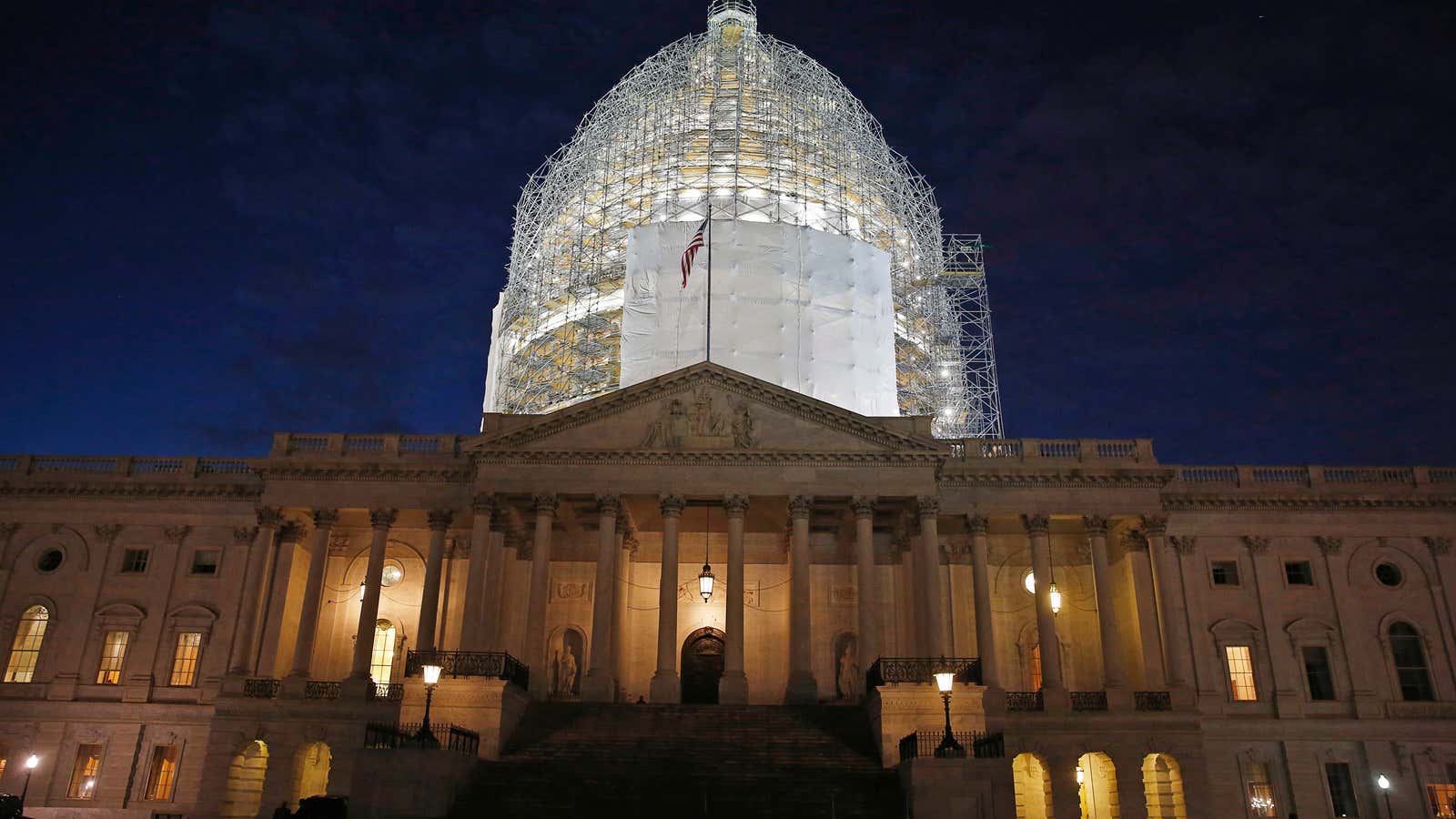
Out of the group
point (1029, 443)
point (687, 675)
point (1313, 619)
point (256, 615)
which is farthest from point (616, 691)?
point (1313, 619)

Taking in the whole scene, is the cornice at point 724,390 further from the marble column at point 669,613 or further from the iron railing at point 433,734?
the iron railing at point 433,734

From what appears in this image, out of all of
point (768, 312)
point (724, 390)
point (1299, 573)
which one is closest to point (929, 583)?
point (724, 390)

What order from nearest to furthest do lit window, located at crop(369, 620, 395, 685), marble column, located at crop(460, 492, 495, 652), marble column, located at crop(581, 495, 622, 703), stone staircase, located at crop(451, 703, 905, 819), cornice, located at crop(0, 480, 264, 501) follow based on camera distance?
1. stone staircase, located at crop(451, 703, 905, 819)
2. marble column, located at crop(581, 495, 622, 703)
3. marble column, located at crop(460, 492, 495, 652)
4. lit window, located at crop(369, 620, 395, 685)
5. cornice, located at crop(0, 480, 264, 501)

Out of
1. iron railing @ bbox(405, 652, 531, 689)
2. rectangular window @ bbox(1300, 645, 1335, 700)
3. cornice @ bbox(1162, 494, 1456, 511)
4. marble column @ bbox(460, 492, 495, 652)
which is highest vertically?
cornice @ bbox(1162, 494, 1456, 511)

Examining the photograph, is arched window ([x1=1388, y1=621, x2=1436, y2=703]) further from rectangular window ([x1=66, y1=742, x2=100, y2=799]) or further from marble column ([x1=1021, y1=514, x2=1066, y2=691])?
rectangular window ([x1=66, y1=742, x2=100, y2=799])

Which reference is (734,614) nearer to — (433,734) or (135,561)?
(433,734)

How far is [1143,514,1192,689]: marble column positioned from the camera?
4038 centimetres

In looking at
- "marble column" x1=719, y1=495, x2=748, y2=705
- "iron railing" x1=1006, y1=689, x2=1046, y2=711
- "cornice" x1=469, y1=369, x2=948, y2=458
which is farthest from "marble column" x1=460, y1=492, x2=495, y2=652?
"iron railing" x1=1006, y1=689, x2=1046, y2=711

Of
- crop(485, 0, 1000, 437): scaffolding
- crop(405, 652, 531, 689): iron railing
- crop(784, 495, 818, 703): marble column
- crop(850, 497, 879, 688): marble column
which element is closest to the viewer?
crop(405, 652, 531, 689): iron railing

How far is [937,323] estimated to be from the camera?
5966cm

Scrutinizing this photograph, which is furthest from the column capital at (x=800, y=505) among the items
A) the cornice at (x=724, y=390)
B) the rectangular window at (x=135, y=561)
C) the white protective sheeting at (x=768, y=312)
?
the rectangular window at (x=135, y=561)

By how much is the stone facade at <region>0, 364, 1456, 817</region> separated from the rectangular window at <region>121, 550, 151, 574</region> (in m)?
0.20

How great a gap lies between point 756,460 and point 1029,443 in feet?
37.5

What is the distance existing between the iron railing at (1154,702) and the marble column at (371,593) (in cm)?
2849
